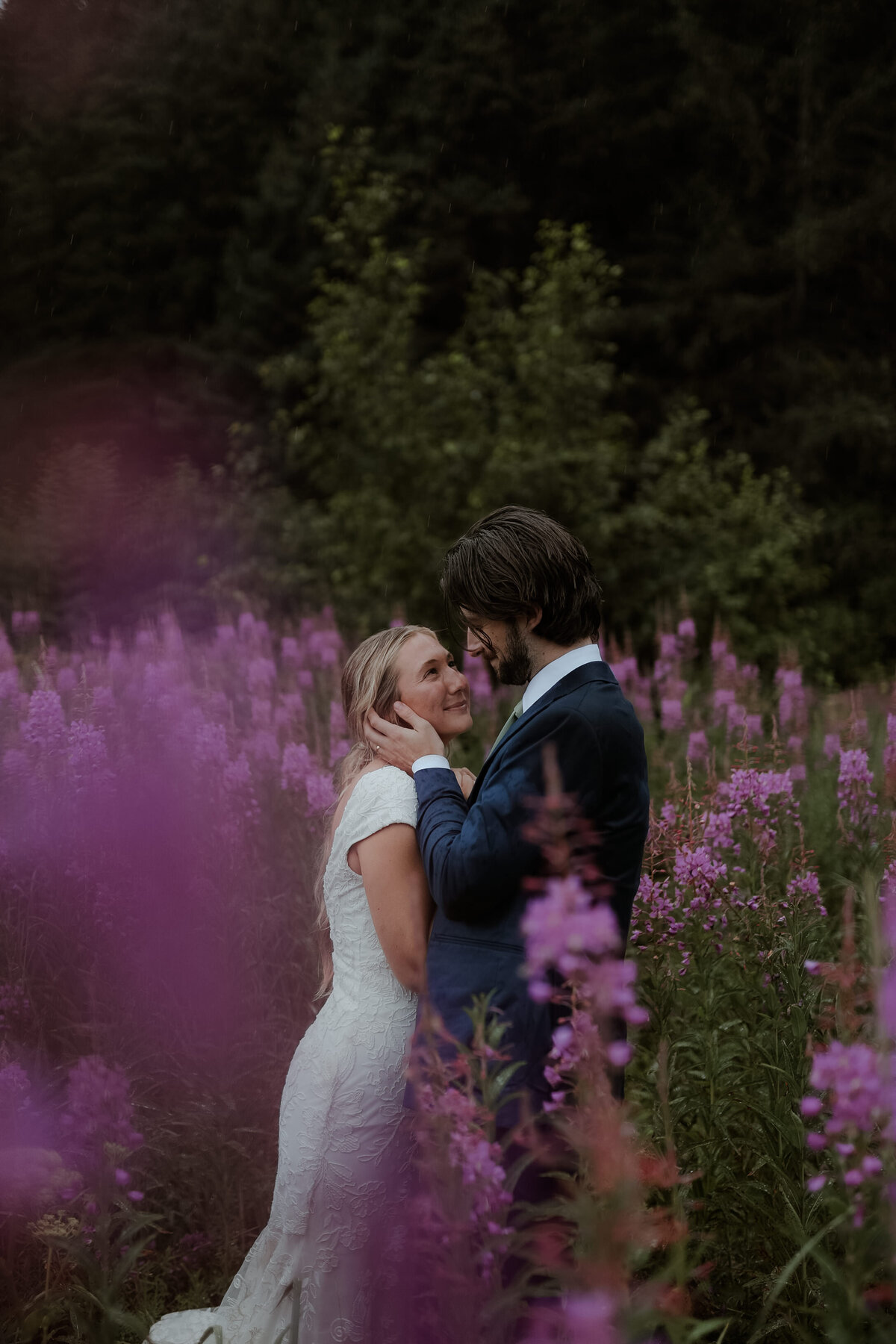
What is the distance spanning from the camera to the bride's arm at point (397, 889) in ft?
7.88

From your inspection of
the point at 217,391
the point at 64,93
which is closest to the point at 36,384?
the point at 217,391

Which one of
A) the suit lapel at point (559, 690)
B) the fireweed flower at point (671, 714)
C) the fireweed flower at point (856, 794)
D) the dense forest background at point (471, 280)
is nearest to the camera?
the suit lapel at point (559, 690)

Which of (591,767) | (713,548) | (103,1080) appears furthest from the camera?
(713,548)

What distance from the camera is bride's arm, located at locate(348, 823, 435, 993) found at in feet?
7.88

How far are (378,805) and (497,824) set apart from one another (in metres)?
0.52

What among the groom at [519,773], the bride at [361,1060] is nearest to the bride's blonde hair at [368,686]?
the bride at [361,1060]

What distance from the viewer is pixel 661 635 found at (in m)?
6.59

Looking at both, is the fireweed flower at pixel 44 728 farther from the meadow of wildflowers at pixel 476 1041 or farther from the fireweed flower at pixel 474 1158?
the fireweed flower at pixel 474 1158

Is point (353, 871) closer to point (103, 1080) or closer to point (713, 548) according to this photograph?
point (103, 1080)

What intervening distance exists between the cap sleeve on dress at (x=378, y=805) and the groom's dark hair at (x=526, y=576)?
454mm

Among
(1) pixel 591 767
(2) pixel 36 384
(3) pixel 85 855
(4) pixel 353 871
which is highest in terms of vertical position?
(2) pixel 36 384

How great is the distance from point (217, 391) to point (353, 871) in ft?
40.8

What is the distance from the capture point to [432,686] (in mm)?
2537

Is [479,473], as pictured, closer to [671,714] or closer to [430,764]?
[671,714]
